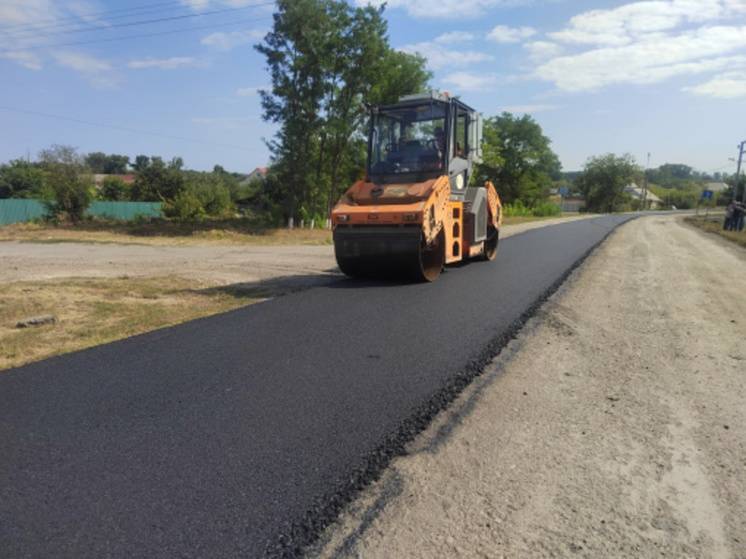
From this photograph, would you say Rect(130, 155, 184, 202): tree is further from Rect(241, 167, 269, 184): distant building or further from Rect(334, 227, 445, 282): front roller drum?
Rect(334, 227, 445, 282): front roller drum

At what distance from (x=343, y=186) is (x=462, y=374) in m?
22.2

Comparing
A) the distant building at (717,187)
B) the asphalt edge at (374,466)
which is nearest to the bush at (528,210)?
the asphalt edge at (374,466)

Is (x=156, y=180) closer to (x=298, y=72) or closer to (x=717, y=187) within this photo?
(x=298, y=72)

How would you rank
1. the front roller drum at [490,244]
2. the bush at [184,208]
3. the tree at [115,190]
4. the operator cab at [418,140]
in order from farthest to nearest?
the tree at [115,190], the bush at [184,208], the front roller drum at [490,244], the operator cab at [418,140]

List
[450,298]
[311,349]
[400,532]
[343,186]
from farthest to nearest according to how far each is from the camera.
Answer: [343,186] < [450,298] < [311,349] < [400,532]

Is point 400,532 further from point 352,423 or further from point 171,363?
point 171,363

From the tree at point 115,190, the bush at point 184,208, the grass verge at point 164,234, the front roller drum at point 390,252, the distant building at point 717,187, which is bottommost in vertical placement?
the grass verge at point 164,234

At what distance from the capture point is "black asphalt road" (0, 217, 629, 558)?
8.09 feet

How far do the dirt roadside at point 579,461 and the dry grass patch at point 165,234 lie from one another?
14.6 m

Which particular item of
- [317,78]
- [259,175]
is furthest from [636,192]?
[317,78]

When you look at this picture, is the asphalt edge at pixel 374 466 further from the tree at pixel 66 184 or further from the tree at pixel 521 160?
the tree at pixel 521 160

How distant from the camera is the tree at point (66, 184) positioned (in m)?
23.3

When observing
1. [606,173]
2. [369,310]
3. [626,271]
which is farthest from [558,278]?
[606,173]

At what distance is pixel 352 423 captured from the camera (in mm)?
3564
